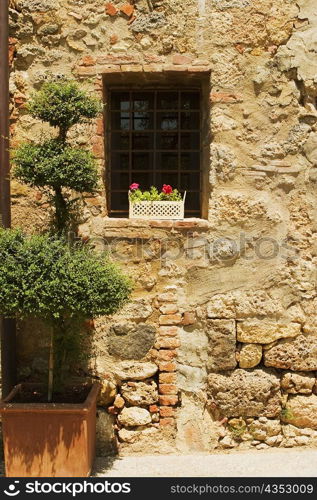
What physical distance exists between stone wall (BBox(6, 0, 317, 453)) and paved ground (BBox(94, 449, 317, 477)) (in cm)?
10

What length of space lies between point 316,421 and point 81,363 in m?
1.89

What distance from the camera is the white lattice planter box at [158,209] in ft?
13.2

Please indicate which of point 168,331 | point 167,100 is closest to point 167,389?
point 168,331

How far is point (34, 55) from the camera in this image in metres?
3.92

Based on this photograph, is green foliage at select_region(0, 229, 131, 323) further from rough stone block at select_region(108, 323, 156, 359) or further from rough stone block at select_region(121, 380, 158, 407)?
rough stone block at select_region(121, 380, 158, 407)

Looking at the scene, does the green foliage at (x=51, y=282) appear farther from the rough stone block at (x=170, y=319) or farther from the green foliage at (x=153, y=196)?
the green foliage at (x=153, y=196)

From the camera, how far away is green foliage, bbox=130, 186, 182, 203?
13.2 feet

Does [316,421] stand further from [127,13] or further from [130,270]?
[127,13]

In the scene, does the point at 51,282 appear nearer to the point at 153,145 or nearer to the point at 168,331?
the point at 168,331

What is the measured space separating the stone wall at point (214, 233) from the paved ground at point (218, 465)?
0.10 meters

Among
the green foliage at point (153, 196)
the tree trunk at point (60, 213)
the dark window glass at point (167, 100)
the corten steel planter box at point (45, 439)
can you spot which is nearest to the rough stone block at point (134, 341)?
the corten steel planter box at point (45, 439)

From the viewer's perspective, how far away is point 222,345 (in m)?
3.92

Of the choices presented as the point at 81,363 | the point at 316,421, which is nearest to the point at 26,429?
the point at 81,363

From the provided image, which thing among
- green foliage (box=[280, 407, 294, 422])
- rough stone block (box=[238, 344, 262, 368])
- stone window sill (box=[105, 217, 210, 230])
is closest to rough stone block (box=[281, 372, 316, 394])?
green foliage (box=[280, 407, 294, 422])
